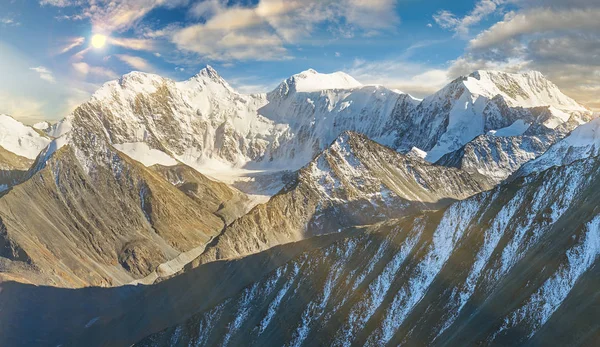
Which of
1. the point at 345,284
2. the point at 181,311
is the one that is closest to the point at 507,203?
the point at 345,284

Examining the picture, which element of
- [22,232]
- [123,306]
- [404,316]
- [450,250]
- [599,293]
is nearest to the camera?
[599,293]

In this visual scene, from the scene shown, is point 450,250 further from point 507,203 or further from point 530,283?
point 530,283

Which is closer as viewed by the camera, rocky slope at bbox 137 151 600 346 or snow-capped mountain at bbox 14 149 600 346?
rocky slope at bbox 137 151 600 346

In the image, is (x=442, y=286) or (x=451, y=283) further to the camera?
(x=442, y=286)

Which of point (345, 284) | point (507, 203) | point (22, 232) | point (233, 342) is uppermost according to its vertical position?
point (22, 232)

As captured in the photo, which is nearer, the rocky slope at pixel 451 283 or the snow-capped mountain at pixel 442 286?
the rocky slope at pixel 451 283

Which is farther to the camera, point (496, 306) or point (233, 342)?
point (233, 342)

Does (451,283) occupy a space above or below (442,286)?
above

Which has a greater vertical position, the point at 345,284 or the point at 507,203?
the point at 507,203
